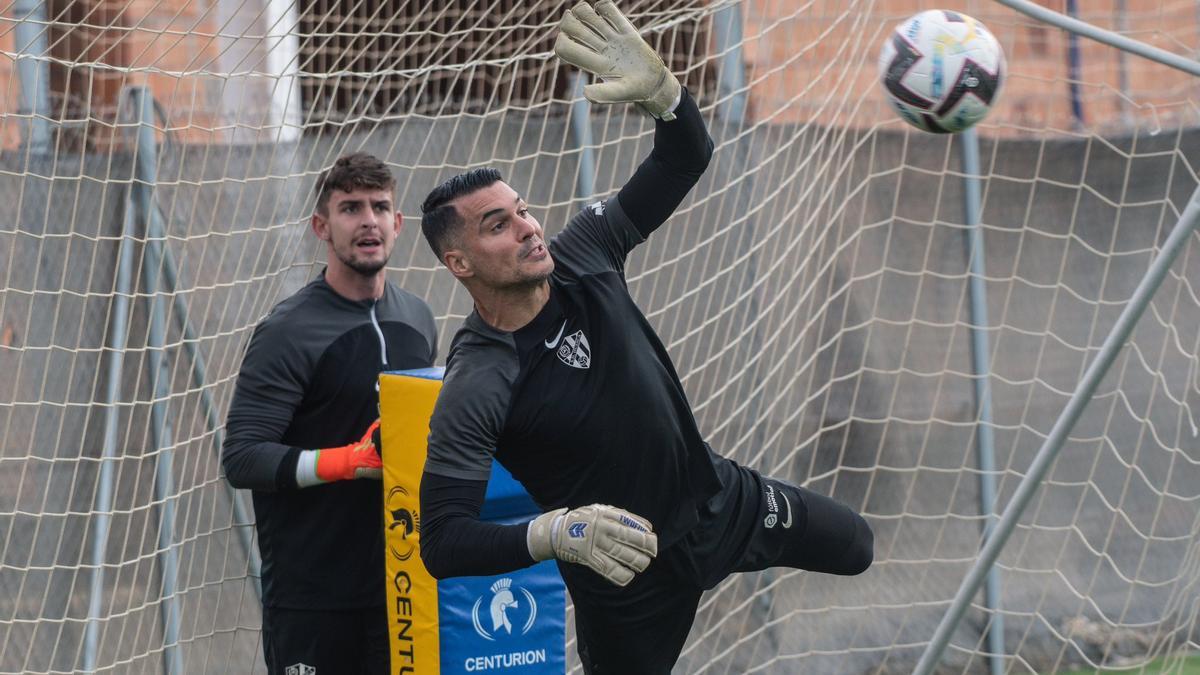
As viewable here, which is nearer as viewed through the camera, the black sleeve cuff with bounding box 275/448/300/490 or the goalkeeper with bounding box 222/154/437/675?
the black sleeve cuff with bounding box 275/448/300/490

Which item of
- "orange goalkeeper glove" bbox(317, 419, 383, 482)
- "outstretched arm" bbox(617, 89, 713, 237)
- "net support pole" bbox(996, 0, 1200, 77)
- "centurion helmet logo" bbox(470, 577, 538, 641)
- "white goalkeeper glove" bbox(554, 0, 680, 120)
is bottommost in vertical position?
"centurion helmet logo" bbox(470, 577, 538, 641)

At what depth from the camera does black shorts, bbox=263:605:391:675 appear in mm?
3975

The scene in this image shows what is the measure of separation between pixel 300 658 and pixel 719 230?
2484 millimetres

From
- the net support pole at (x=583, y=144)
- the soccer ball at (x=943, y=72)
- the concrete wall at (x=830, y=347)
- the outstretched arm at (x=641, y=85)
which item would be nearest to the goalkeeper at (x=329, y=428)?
the concrete wall at (x=830, y=347)

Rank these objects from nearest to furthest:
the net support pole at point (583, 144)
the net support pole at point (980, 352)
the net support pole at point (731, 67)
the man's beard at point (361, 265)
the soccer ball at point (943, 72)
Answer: the soccer ball at point (943, 72), the man's beard at point (361, 265), the net support pole at point (583, 144), the net support pole at point (731, 67), the net support pole at point (980, 352)

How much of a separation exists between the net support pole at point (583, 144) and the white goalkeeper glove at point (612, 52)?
6.61 feet

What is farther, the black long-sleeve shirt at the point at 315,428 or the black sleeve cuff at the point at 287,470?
the black long-sleeve shirt at the point at 315,428

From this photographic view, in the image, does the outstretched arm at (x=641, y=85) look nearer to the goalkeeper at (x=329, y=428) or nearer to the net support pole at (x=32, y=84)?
the goalkeeper at (x=329, y=428)

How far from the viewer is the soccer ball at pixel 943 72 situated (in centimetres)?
392

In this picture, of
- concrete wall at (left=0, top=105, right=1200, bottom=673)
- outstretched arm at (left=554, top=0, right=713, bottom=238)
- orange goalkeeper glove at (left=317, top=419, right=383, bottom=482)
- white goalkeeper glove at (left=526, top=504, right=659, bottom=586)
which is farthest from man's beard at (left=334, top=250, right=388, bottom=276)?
white goalkeeper glove at (left=526, top=504, right=659, bottom=586)

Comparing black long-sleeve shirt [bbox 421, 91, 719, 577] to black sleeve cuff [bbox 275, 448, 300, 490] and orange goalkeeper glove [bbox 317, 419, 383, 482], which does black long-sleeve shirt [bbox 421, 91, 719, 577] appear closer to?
orange goalkeeper glove [bbox 317, 419, 383, 482]

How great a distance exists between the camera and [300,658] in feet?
13.0

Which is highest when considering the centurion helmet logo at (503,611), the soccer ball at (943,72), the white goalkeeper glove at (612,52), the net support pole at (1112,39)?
the net support pole at (1112,39)

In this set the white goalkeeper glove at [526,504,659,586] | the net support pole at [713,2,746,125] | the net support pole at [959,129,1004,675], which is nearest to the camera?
the white goalkeeper glove at [526,504,659,586]
